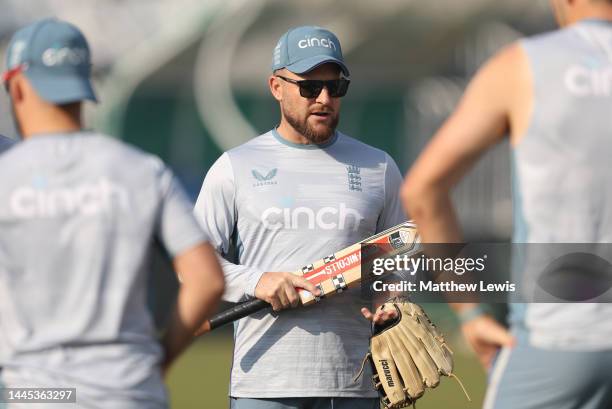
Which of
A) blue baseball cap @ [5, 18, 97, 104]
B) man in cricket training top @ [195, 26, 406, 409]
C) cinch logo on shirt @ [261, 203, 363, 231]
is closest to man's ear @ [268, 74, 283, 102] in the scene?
man in cricket training top @ [195, 26, 406, 409]

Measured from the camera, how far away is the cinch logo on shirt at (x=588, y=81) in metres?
3.49

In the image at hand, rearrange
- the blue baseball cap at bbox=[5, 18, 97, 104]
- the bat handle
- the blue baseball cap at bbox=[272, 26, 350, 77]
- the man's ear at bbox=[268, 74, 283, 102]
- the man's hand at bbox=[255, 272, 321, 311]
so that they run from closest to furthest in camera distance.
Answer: the blue baseball cap at bbox=[5, 18, 97, 104] < the man's hand at bbox=[255, 272, 321, 311] < the bat handle < the blue baseball cap at bbox=[272, 26, 350, 77] < the man's ear at bbox=[268, 74, 283, 102]

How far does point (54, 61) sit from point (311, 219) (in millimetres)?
2047

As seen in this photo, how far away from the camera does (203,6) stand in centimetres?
2075

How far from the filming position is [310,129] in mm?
5773

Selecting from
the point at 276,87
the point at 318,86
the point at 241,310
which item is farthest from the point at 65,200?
the point at 276,87

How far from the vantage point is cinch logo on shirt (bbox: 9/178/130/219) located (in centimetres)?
360

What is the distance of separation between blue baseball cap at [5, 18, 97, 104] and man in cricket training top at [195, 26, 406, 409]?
188 cm

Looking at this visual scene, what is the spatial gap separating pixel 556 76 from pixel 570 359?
0.73 meters

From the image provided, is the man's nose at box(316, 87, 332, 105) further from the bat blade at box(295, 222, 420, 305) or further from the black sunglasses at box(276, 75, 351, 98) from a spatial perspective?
the bat blade at box(295, 222, 420, 305)

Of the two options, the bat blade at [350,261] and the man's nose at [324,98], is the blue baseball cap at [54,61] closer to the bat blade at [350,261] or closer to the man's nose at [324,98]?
the bat blade at [350,261]

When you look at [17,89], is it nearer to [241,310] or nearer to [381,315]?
[241,310]

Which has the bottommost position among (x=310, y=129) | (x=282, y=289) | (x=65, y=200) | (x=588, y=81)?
(x=282, y=289)

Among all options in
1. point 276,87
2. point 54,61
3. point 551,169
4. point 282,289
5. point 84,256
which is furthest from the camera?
point 276,87
